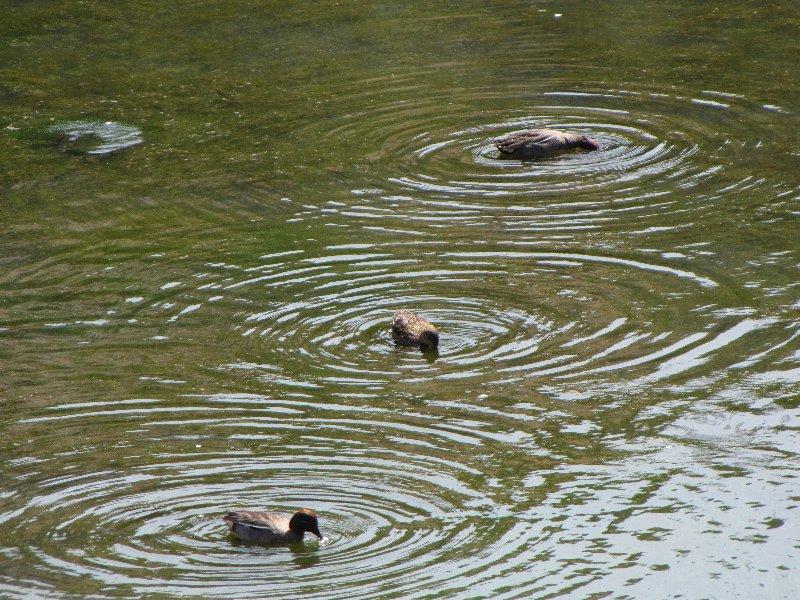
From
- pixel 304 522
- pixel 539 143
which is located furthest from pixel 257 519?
pixel 539 143

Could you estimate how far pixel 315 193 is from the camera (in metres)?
15.0

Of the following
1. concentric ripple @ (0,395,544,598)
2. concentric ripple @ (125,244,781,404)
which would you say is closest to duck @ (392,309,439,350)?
concentric ripple @ (125,244,781,404)

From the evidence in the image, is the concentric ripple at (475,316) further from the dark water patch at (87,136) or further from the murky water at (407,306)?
the dark water patch at (87,136)

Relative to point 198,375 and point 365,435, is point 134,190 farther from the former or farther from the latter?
point 365,435

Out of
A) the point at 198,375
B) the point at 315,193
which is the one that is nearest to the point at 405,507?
the point at 198,375

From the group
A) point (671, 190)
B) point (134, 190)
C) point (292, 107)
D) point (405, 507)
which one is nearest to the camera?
point (405, 507)

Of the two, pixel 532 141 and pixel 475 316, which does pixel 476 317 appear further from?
pixel 532 141

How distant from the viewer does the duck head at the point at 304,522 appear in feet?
27.2

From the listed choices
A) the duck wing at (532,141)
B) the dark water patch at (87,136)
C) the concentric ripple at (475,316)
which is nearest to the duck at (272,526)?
the concentric ripple at (475,316)

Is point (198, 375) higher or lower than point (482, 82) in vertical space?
lower

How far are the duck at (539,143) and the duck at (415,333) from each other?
4.88 metres

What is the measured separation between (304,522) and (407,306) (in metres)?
4.08

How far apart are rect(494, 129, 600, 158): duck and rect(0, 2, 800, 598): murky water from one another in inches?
11.6

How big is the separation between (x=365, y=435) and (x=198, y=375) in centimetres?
172
